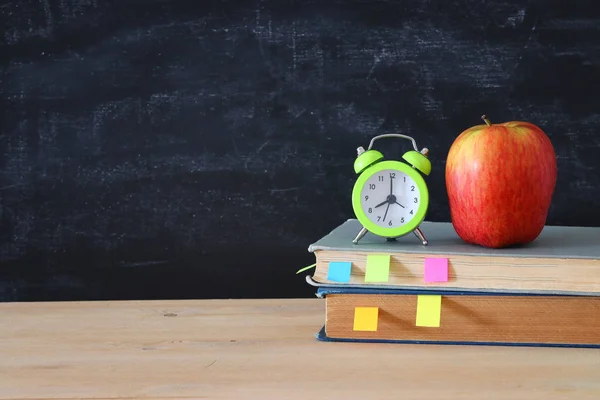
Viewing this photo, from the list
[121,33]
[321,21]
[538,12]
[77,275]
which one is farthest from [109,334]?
[538,12]

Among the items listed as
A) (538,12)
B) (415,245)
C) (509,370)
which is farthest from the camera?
(538,12)

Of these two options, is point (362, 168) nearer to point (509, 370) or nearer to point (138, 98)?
point (509, 370)

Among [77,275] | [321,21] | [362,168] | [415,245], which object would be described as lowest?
[77,275]

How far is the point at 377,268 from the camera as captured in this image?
1071 millimetres

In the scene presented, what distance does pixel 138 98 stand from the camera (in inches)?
56.7

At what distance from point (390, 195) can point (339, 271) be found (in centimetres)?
17

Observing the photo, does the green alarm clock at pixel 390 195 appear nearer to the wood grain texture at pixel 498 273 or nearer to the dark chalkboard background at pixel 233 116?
the wood grain texture at pixel 498 273

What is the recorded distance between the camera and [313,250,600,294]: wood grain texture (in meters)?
1.03

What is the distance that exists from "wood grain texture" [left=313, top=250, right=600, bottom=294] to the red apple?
0.08 m

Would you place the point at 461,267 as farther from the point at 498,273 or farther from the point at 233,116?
the point at 233,116

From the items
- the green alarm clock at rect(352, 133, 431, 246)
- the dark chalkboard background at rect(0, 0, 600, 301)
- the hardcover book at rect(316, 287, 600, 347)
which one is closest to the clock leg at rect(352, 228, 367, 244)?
the green alarm clock at rect(352, 133, 431, 246)

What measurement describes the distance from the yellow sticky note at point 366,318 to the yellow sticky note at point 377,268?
47mm

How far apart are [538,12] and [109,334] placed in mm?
992

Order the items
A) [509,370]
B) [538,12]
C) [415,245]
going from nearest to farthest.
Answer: [509,370]
[415,245]
[538,12]
